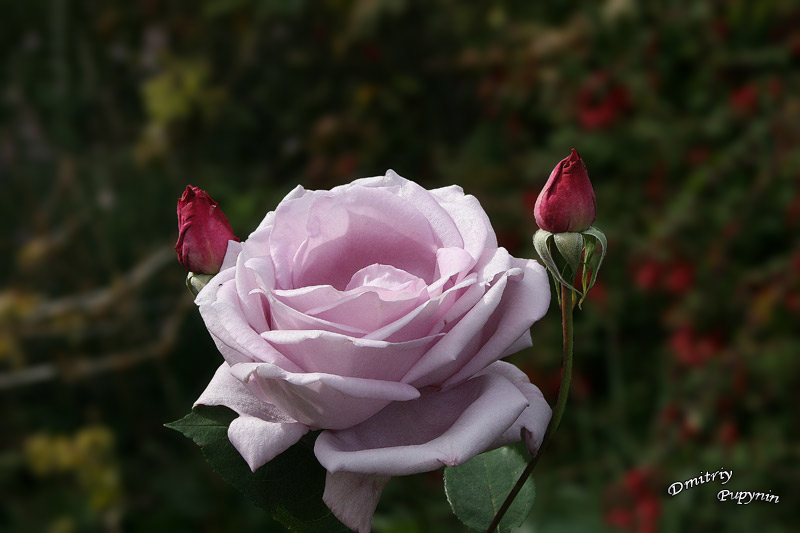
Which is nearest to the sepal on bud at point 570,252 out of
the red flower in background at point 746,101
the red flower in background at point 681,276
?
the red flower in background at point 681,276

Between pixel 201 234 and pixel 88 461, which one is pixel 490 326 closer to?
pixel 201 234

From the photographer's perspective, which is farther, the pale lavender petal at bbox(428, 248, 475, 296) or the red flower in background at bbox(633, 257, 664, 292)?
the red flower in background at bbox(633, 257, 664, 292)

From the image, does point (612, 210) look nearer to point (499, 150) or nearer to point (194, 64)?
point (499, 150)

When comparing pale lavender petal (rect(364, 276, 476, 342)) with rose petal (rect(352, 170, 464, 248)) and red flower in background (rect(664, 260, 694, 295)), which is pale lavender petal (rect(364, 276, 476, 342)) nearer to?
rose petal (rect(352, 170, 464, 248))

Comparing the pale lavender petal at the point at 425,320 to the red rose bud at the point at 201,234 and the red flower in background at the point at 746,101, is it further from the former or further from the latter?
the red flower in background at the point at 746,101

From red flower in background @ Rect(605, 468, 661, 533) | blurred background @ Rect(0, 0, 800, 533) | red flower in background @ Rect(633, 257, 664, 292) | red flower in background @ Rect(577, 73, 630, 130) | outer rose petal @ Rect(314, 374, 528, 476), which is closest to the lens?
outer rose petal @ Rect(314, 374, 528, 476)

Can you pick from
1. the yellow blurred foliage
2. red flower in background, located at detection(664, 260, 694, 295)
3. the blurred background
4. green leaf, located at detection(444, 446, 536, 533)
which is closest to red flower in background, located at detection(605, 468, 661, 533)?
the blurred background
